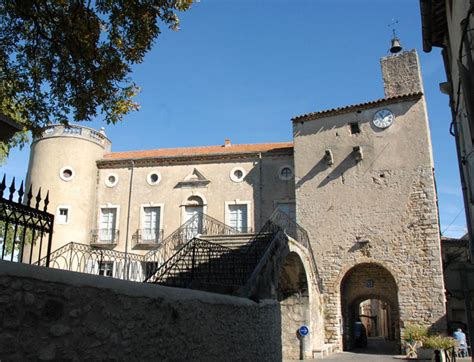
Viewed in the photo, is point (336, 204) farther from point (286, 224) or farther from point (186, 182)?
point (186, 182)

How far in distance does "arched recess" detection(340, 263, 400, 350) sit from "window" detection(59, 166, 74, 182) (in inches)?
543

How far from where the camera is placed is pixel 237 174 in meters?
21.4

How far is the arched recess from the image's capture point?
19172mm

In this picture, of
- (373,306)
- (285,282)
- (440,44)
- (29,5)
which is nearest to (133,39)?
(29,5)

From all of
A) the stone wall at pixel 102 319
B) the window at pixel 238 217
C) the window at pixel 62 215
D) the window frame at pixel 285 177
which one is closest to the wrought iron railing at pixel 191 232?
the window at pixel 238 217

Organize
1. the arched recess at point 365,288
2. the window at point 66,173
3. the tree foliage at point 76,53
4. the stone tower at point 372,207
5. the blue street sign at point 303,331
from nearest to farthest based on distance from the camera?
the tree foliage at point 76,53, the blue street sign at point 303,331, the stone tower at point 372,207, the arched recess at point 365,288, the window at point 66,173

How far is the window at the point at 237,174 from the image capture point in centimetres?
2131

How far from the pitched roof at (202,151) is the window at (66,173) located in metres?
1.97

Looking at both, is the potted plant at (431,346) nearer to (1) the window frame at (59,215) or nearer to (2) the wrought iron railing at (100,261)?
(2) the wrought iron railing at (100,261)

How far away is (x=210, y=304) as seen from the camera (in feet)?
22.4

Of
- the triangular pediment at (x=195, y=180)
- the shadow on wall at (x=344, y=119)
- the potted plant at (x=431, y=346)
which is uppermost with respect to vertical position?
the shadow on wall at (x=344, y=119)

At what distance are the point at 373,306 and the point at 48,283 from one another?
43.4 metres

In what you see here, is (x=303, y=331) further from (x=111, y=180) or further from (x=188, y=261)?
(x=111, y=180)

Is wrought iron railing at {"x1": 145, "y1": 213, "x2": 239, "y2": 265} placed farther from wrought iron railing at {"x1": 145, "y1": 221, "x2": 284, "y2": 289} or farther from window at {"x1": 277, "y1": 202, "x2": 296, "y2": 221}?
wrought iron railing at {"x1": 145, "y1": 221, "x2": 284, "y2": 289}
